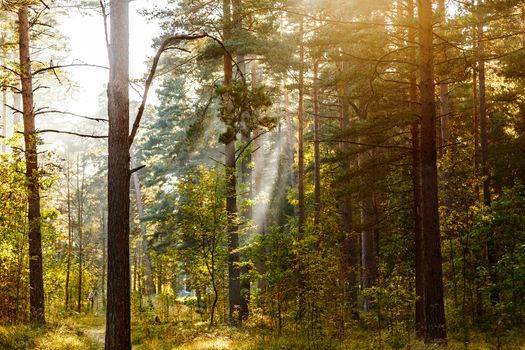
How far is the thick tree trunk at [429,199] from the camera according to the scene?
10.6 meters

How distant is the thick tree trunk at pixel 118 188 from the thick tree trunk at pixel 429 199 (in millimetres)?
6864

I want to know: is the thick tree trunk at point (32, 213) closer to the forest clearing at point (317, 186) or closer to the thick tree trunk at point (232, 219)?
the forest clearing at point (317, 186)

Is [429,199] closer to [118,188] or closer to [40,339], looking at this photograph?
[118,188]

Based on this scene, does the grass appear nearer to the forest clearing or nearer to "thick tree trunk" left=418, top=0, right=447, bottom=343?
the forest clearing

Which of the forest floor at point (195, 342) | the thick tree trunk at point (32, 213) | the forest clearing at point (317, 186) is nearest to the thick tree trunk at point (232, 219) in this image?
the forest clearing at point (317, 186)

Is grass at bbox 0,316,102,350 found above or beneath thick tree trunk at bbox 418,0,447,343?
beneath

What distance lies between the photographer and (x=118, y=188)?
6.62 metres

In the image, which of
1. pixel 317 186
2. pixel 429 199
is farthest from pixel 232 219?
pixel 429 199

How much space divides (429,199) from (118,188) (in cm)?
713

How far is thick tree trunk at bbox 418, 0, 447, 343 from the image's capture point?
10.6 m

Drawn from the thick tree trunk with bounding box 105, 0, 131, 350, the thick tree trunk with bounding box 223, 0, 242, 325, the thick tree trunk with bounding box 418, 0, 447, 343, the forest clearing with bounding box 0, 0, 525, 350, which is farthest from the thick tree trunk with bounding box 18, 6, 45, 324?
the thick tree trunk with bounding box 418, 0, 447, 343

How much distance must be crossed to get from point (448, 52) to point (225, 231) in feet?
28.8

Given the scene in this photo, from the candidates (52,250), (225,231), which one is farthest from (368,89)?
(52,250)

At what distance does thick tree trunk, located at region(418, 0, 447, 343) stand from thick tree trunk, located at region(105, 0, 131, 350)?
686 centimetres
